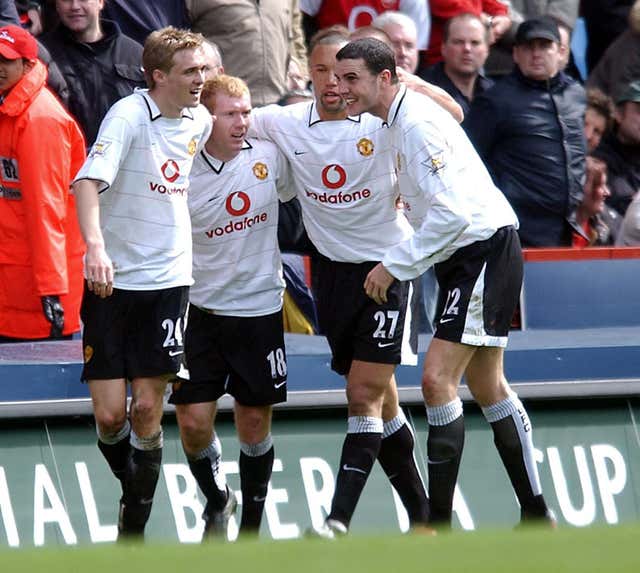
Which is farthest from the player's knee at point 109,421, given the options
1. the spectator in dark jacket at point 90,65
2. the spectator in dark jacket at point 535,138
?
the spectator in dark jacket at point 535,138

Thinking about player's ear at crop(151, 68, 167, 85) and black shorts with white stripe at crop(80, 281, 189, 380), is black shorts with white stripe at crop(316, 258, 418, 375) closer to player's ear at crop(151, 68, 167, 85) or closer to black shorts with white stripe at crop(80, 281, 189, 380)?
black shorts with white stripe at crop(80, 281, 189, 380)

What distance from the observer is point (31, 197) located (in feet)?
28.4

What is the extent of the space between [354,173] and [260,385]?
1046 mm

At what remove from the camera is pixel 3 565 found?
15.4 feet

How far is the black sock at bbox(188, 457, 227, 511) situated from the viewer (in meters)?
Answer: 8.06

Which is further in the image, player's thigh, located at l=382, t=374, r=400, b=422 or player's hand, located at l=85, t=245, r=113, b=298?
player's thigh, located at l=382, t=374, r=400, b=422

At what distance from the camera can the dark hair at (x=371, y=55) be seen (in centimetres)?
745

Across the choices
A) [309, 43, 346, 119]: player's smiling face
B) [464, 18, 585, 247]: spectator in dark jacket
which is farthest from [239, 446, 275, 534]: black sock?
[464, 18, 585, 247]: spectator in dark jacket

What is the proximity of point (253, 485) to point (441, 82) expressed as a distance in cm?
328

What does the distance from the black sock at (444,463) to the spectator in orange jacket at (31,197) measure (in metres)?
2.15

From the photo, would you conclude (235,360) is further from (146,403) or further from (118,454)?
(118,454)

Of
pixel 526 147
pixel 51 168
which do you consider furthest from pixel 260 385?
pixel 526 147

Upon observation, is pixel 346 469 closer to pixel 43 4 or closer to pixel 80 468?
pixel 80 468

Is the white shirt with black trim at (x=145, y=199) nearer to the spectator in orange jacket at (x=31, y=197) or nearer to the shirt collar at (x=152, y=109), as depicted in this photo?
the shirt collar at (x=152, y=109)
